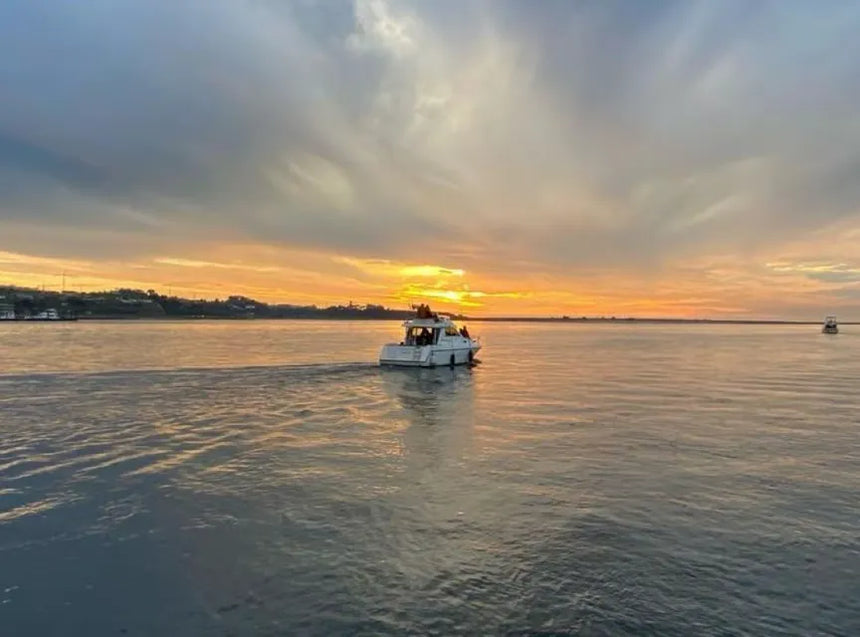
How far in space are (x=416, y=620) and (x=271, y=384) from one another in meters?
29.0

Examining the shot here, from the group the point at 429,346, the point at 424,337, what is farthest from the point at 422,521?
the point at 424,337

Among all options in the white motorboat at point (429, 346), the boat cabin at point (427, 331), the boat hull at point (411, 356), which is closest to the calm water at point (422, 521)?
the boat hull at point (411, 356)

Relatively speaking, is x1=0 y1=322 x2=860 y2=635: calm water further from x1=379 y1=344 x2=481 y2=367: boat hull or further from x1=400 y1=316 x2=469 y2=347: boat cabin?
x1=400 y1=316 x2=469 y2=347: boat cabin

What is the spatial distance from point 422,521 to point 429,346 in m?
37.7

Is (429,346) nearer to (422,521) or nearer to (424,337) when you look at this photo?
(424,337)

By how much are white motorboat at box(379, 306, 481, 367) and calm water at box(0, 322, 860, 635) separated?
73.2 feet

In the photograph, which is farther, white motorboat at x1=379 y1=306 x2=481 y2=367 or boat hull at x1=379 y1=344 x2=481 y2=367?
white motorboat at x1=379 y1=306 x2=481 y2=367

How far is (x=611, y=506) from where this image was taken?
12.7 meters

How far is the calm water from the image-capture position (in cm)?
813

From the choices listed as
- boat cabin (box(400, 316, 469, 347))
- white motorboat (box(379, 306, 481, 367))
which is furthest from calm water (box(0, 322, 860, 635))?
boat cabin (box(400, 316, 469, 347))

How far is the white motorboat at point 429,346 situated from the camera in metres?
48.9

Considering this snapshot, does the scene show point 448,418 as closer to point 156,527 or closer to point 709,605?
point 156,527

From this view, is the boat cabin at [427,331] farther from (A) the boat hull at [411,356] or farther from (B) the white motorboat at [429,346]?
(A) the boat hull at [411,356]

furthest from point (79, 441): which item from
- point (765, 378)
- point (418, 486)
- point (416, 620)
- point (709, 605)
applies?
point (765, 378)
